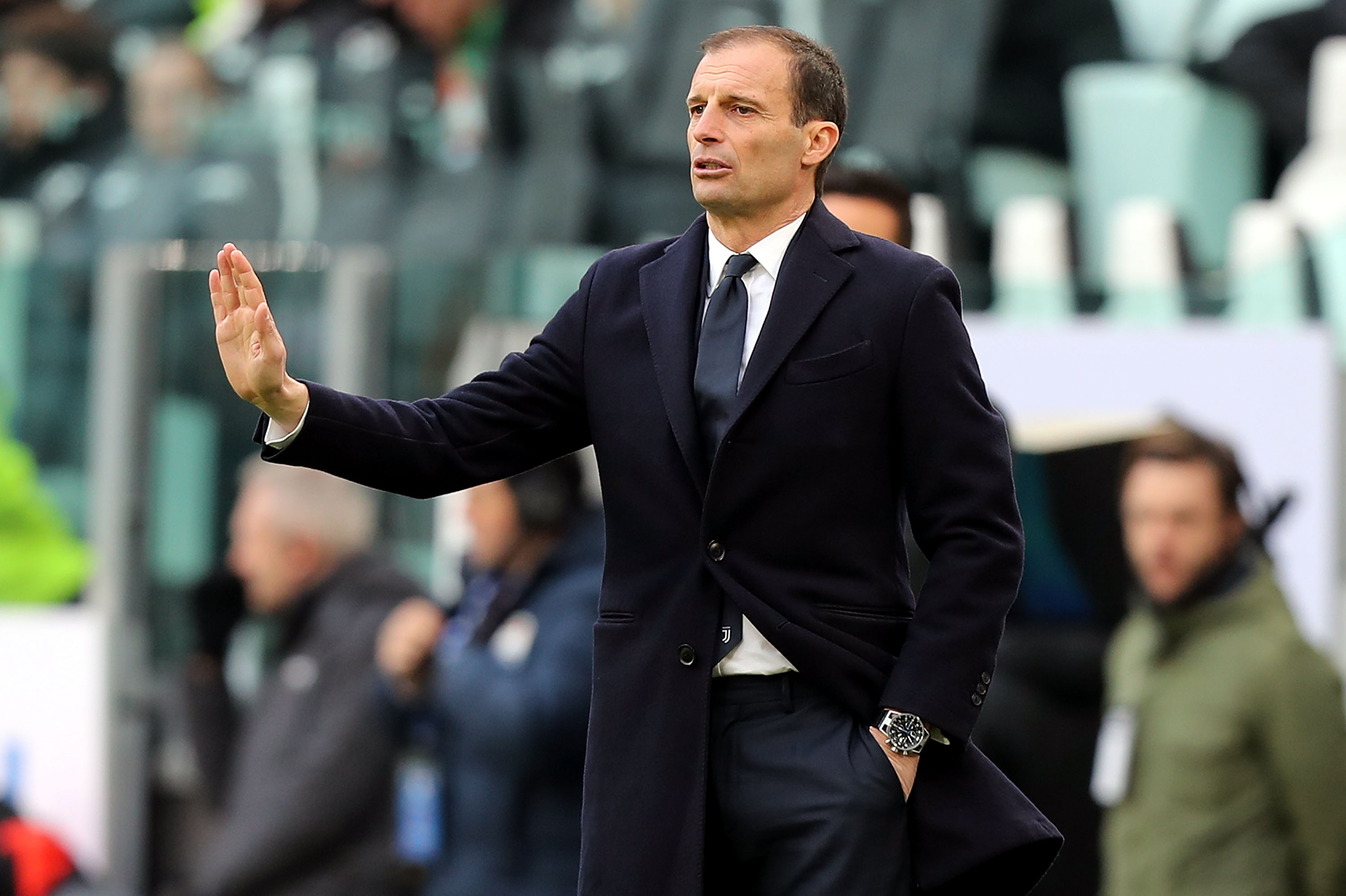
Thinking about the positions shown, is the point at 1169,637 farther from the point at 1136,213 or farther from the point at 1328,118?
the point at 1328,118

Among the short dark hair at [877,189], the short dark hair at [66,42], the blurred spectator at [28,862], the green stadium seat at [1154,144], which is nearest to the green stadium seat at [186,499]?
the blurred spectator at [28,862]

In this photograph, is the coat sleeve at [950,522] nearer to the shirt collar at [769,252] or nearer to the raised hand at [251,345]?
the shirt collar at [769,252]

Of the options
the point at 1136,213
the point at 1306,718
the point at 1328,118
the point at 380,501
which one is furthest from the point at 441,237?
the point at 1306,718

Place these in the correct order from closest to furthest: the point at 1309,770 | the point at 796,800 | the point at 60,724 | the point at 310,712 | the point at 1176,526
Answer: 1. the point at 796,800
2. the point at 1309,770
3. the point at 1176,526
4. the point at 310,712
5. the point at 60,724

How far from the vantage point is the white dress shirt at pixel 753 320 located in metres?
2.85

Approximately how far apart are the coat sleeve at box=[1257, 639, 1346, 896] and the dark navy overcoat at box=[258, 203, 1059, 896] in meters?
2.35

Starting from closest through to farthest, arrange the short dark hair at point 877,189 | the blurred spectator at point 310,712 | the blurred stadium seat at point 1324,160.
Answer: the short dark hair at point 877,189
the blurred spectator at point 310,712
the blurred stadium seat at point 1324,160

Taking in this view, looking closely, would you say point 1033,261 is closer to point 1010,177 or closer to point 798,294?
point 1010,177

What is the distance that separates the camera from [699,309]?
295cm

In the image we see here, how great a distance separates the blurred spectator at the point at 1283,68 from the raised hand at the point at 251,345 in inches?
202

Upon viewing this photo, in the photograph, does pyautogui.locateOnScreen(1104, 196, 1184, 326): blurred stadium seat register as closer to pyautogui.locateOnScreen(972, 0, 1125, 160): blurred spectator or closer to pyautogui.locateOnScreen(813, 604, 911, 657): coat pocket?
pyautogui.locateOnScreen(972, 0, 1125, 160): blurred spectator

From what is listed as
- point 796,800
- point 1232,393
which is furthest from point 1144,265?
point 796,800

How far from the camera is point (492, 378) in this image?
119 inches

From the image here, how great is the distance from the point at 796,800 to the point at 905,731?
0.54 feet
